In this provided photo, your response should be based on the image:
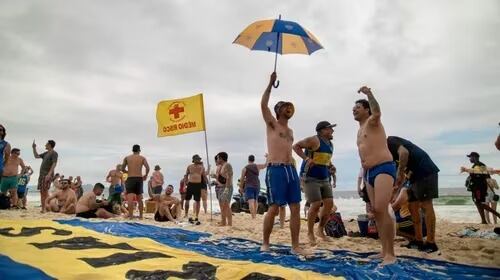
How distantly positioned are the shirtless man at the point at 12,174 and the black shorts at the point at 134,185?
404 centimetres

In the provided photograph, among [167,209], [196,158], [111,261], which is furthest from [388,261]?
[196,158]

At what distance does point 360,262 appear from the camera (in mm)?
4105

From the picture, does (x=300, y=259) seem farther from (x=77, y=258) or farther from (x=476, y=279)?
(x=77, y=258)

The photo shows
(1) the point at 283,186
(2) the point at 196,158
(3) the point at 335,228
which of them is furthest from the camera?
(2) the point at 196,158

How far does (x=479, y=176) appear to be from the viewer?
30.9 feet

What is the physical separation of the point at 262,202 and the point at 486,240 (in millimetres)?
9278

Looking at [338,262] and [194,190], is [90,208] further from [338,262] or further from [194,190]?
[338,262]

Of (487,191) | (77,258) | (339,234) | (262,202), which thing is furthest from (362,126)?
(262,202)

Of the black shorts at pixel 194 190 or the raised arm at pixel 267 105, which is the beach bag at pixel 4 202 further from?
the raised arm at pixel 267 105

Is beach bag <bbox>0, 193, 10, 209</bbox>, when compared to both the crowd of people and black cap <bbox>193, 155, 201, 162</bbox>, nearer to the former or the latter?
the crowd of people

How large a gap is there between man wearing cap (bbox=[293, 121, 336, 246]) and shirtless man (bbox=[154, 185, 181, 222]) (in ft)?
16.6

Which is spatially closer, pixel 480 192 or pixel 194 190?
pixel 480 192

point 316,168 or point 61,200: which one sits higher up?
point 316,168

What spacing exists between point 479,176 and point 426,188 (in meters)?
5.62
